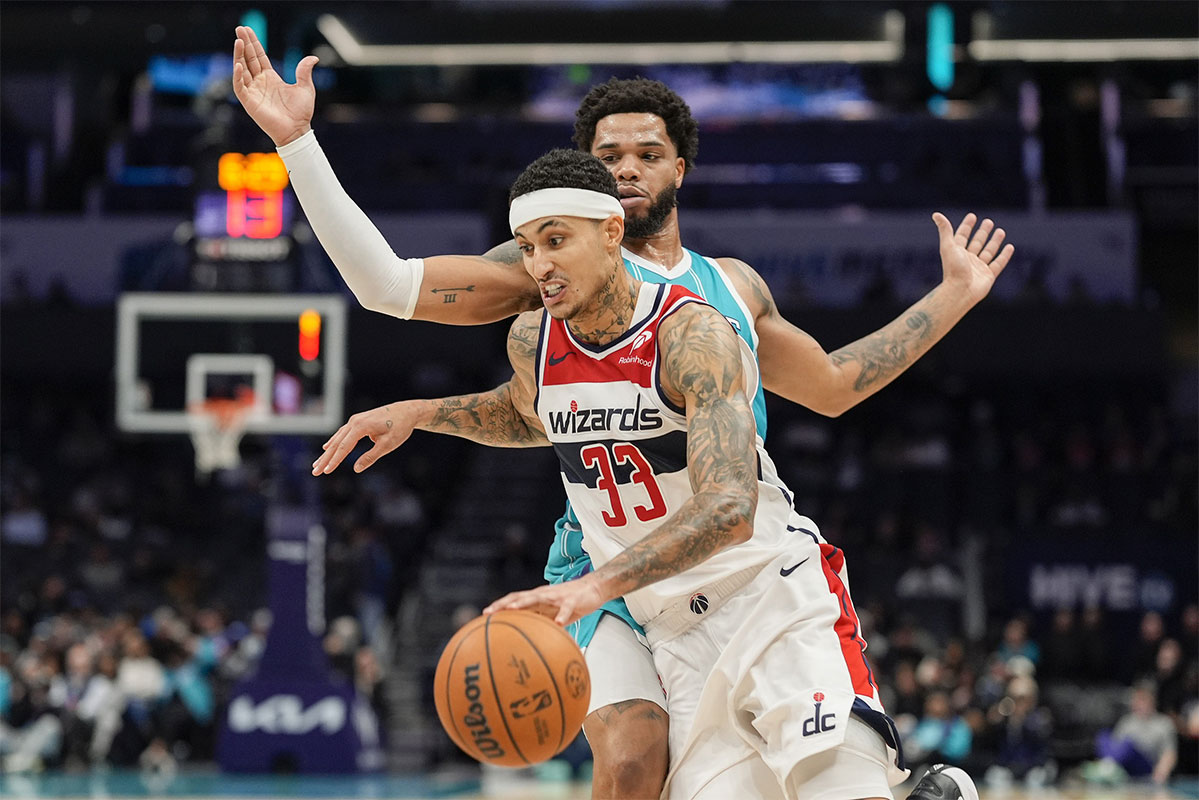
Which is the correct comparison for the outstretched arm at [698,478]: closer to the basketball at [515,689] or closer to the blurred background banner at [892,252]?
the basketball at [515,689]

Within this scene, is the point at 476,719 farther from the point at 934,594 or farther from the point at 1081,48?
the point at 1081,48

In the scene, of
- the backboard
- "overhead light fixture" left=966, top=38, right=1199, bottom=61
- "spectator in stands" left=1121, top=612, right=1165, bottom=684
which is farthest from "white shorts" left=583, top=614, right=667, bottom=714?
"overhead light fixture" left=966, top=38, right=1199, bottom=61

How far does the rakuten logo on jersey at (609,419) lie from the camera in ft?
12.8

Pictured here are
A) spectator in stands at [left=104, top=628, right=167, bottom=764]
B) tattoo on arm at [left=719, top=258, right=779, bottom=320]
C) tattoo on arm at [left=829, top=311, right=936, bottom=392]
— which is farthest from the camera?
spectator in stands at [left=104, top=628, right=167, bottom=764]

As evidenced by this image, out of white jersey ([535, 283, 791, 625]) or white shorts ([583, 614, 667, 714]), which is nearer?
white jersey ([535, 283, 791, 625])

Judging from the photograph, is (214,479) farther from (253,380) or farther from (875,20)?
(875,20)

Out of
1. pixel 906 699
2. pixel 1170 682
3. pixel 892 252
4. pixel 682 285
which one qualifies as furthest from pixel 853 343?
pixel 892 252

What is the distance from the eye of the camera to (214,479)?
21.0 meters

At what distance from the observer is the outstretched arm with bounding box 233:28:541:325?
404 cm

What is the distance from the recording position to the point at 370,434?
13.9 ft

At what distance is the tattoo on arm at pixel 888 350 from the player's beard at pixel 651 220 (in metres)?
0.69

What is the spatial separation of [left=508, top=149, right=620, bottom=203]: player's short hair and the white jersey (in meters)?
0.33

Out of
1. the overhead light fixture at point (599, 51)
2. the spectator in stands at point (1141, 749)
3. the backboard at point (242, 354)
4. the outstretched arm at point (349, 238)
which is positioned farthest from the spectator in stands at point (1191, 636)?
the outstretched arm at point (349, 238)

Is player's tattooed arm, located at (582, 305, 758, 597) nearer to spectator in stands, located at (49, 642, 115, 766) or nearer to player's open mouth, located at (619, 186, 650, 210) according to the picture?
player's open mouth, located at (619, 186, 650, 210)
